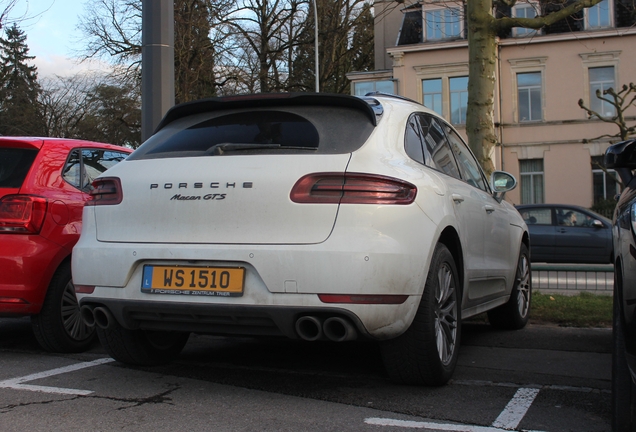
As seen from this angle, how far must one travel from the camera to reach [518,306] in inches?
265

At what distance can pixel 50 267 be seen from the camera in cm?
553

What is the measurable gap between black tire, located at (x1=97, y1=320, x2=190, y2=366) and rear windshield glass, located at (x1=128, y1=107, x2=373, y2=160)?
43.8 inches

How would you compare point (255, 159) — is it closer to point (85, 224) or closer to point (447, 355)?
point (85, 224)

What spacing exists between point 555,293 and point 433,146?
16.3 ft

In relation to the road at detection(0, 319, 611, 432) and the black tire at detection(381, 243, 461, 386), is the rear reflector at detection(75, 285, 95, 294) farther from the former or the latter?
the black tire at detection(381, 243, 461, 386)

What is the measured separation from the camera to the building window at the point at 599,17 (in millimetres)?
34156

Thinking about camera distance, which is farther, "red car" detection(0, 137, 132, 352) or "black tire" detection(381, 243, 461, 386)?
"red car" detection(0, 137, 132, 352)

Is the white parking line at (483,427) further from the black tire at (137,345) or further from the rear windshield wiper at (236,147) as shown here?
the black tire at (137,345)

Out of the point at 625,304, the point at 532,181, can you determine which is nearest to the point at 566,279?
the point at 625,304

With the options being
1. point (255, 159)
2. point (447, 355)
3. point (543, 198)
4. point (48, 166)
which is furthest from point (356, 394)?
point (543, 198)

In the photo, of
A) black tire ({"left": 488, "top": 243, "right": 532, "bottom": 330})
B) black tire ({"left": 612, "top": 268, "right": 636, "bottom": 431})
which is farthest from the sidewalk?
black tire ({"left": 612, "top": 268, "right": 636, "bottom": 431})

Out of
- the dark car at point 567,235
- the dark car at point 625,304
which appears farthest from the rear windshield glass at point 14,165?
the dark car at point 567,235

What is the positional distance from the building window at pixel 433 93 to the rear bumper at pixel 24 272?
106 ft

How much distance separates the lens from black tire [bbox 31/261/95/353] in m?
5.56
